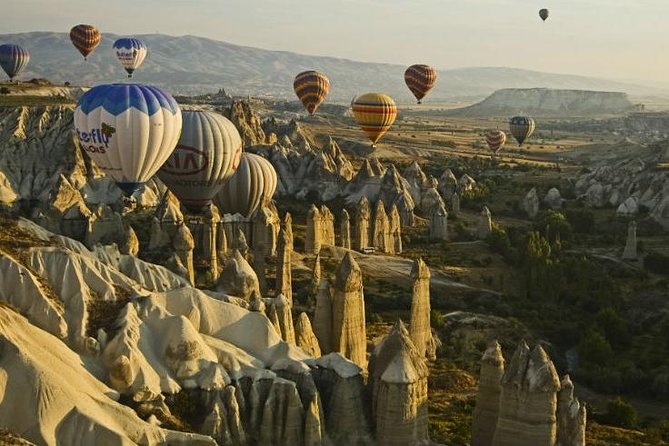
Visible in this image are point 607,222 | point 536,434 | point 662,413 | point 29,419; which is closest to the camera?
point 29,419

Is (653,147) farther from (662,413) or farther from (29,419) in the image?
(29,419)

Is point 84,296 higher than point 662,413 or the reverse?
higher

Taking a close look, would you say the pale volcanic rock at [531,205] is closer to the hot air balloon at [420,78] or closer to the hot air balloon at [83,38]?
the hot air balloon at [420,78]

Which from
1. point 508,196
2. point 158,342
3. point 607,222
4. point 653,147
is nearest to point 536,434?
point 158,342

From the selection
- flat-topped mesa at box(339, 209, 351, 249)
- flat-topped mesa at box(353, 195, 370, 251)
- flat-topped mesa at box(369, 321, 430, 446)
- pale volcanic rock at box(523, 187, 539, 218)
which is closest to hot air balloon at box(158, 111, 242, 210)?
flat-topped mesa at box(339, 209, 351, 249)

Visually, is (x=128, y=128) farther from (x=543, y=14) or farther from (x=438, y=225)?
(x=543, y=14)

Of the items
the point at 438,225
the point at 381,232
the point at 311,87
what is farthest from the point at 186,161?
the point at 311,87
